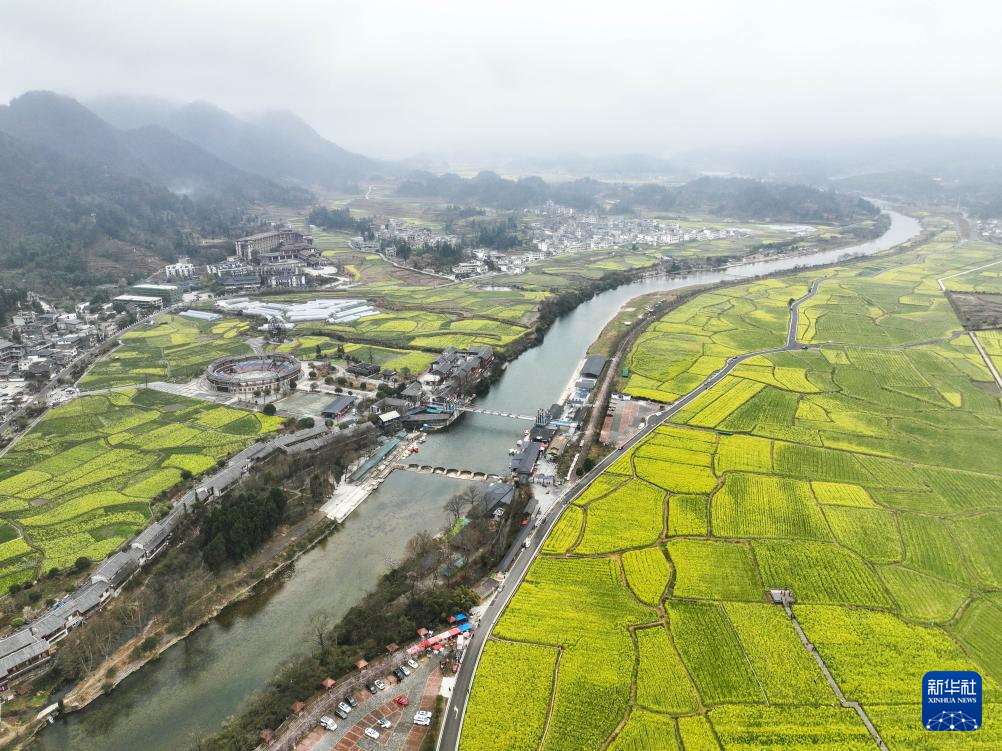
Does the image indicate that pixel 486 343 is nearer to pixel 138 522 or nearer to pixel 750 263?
pixel 138 522

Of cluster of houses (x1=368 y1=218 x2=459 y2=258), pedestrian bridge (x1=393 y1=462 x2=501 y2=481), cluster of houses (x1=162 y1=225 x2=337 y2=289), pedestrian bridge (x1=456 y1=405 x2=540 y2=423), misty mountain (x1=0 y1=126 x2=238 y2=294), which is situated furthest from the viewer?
cluster of houses (x1=368 y1=218 x2=459 y2=258)

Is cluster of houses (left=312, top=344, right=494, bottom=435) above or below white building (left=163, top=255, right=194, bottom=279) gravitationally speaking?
below

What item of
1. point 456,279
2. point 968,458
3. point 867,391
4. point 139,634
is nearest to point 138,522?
point 139,634

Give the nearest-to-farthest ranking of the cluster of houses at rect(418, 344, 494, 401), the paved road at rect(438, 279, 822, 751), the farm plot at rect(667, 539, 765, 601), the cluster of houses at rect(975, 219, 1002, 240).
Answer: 1. the paved road at rect(438, 279, 822, 751)
2. the farm plot at rect(667, 539, 765, 601)
3. the cluster of houses at rect(418, 344, 494, 401)
4. the cluster of houses at rect(975, 219, 1002, 240)

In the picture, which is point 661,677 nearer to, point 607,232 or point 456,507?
point 456,507

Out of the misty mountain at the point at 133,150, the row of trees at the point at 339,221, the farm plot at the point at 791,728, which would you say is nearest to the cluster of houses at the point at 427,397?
the farm plot at the point at 791,728

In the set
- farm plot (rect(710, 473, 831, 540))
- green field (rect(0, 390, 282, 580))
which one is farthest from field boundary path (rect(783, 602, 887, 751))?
green field (rect(0, 390, 282, 580))

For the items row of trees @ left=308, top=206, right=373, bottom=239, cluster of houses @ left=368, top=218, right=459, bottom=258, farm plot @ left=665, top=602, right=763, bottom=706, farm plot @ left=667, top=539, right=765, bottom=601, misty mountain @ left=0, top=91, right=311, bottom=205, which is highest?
misty mountain @ left=0, top=91, right=311, bottom=205

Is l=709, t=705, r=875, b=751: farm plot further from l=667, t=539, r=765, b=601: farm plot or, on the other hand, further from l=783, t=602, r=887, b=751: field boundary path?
l=667, t=539, r=765, b=601: farm plot
